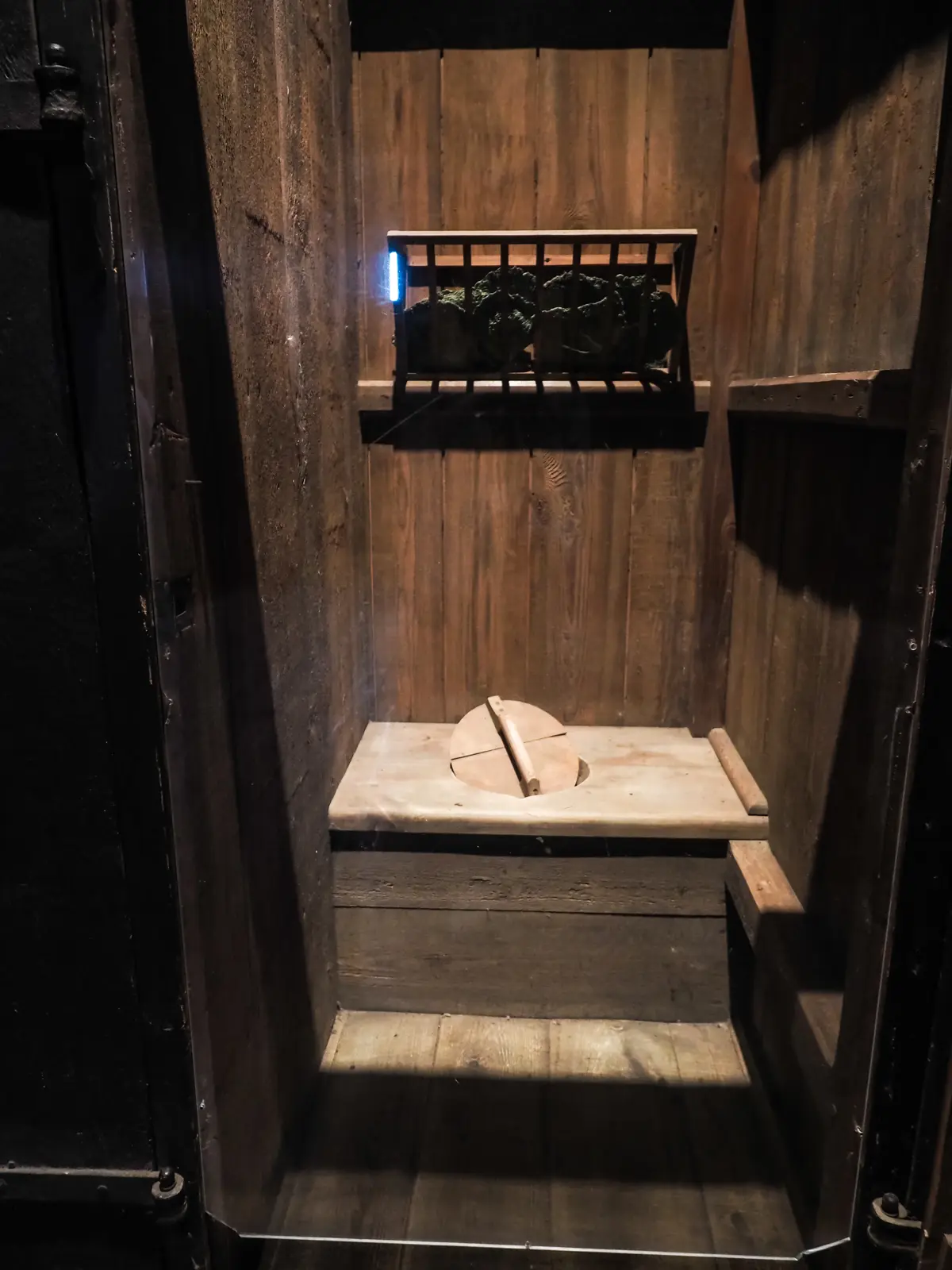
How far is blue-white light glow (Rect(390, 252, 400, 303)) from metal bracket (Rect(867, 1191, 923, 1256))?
1.51 metres

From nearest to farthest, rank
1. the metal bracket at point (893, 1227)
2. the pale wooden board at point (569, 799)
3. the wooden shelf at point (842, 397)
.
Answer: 1. the metal bracket at point (893, 1227)
2. the wooden shelf at point (842, 397)
3. the pale wooden board at point (569, 799)

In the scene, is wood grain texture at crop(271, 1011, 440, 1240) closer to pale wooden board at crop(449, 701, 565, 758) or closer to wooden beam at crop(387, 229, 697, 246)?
pale wooden board at crop(449, 701, 565, 758)

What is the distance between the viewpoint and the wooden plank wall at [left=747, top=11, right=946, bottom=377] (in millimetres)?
985

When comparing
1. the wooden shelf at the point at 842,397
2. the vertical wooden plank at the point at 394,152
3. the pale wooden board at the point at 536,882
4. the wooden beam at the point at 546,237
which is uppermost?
the vertical wooden plank at the point at 394,152

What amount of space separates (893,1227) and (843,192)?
1189 mm

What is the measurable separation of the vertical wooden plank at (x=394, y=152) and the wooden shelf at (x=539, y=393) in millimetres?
155

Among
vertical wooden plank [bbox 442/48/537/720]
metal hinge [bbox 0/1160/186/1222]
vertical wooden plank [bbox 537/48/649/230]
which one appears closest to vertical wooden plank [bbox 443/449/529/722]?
vertical wooden plank [bbox 442/48/537/720]

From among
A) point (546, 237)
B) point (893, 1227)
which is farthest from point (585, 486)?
point (893, 1227)

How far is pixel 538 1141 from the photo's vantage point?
51.4 inches

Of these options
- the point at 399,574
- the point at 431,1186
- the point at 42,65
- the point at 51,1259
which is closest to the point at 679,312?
the point at 399,574

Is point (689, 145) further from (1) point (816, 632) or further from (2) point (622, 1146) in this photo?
(2) point (622, 1146)

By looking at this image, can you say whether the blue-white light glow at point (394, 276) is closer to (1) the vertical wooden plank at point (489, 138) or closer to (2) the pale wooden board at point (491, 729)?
(1) the vertical wooden plank at point (489, 138)

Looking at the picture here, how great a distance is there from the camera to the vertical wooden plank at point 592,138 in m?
1.62

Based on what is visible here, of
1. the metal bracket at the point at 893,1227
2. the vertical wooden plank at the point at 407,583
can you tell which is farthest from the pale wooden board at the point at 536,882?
the metal bracket at the point at 893,1227
